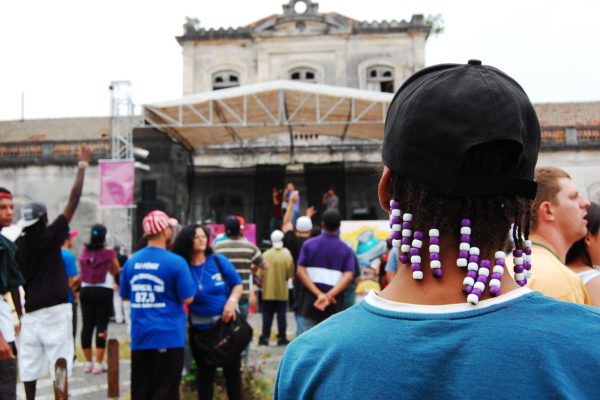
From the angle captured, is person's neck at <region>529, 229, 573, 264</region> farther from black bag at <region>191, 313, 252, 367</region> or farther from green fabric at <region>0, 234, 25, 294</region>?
green fabric at <region>0, 234, 25, 294</region>

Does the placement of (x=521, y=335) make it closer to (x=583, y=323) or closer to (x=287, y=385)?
(x=583, y=323)

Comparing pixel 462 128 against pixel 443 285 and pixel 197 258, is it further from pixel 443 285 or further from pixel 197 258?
pixel 197 258

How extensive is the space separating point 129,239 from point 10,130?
16988 mm

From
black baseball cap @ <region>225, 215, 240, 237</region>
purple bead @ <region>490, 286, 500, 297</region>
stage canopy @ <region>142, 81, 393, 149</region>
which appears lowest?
black baseball cap @ <region>225, 215, 240, 237</region>

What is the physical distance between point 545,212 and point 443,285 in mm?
1979

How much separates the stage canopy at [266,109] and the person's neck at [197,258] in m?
8.48

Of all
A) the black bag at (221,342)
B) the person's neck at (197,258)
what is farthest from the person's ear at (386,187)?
the person's neck at (197,258)

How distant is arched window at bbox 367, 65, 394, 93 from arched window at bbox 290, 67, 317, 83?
2299 millimetres

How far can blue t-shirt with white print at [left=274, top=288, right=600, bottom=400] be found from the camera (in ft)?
3.27

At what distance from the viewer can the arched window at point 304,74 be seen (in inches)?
930

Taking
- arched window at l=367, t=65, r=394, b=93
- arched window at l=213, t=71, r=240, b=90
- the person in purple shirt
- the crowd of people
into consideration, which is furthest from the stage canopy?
the crowd of people

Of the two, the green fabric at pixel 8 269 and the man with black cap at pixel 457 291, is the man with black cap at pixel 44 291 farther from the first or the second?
the man with black cap at pixel 457 291

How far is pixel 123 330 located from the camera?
1129 cm

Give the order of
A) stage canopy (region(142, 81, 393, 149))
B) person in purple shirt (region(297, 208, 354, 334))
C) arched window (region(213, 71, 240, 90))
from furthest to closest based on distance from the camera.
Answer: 1. arched window (region(213, 71, 240, 90))
2. stage canopy (region(142, 81, 393, 149))
3. person in purple shirt (region(297, 208, 354, 334))
